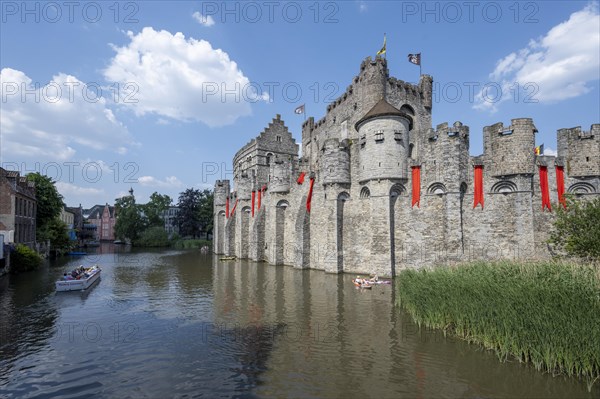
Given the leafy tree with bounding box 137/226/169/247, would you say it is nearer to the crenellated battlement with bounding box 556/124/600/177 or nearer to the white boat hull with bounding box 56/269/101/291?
the white boat hull with bounding box 56/269/101/291

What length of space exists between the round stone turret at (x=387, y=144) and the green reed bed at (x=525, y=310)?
403 inches

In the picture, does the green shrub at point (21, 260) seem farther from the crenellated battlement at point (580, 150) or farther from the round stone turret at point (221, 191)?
the crenellated battlement at point (580, 150)

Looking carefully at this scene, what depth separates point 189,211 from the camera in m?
62.9

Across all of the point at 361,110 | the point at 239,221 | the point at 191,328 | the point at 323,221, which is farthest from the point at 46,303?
the point at 361,110

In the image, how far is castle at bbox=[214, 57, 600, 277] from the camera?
1794cm

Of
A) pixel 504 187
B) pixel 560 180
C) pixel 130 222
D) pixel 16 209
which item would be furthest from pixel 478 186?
pixel 130 222

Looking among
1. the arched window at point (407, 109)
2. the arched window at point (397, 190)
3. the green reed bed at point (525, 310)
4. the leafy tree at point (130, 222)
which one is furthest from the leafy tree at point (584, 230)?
the leafy tree at point (130, 222)

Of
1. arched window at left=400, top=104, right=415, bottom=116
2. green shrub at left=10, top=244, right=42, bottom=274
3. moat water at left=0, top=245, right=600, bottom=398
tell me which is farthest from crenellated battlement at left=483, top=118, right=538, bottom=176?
green shrub at left=10, top=244, right=42, bottom=274

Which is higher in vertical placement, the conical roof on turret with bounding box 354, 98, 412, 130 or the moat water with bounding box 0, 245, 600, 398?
the conical roof on turret with bounding box 354, 98, 412, 130

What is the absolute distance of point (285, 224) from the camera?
2986 cm

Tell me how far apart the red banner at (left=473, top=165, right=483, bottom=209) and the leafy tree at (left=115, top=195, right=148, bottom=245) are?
61670 mm

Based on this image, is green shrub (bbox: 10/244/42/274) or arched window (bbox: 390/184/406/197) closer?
arched window (bbox: 390/184/406/197)

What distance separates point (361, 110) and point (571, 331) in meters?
24.2

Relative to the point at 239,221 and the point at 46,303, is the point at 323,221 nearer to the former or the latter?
the point at 239,221
